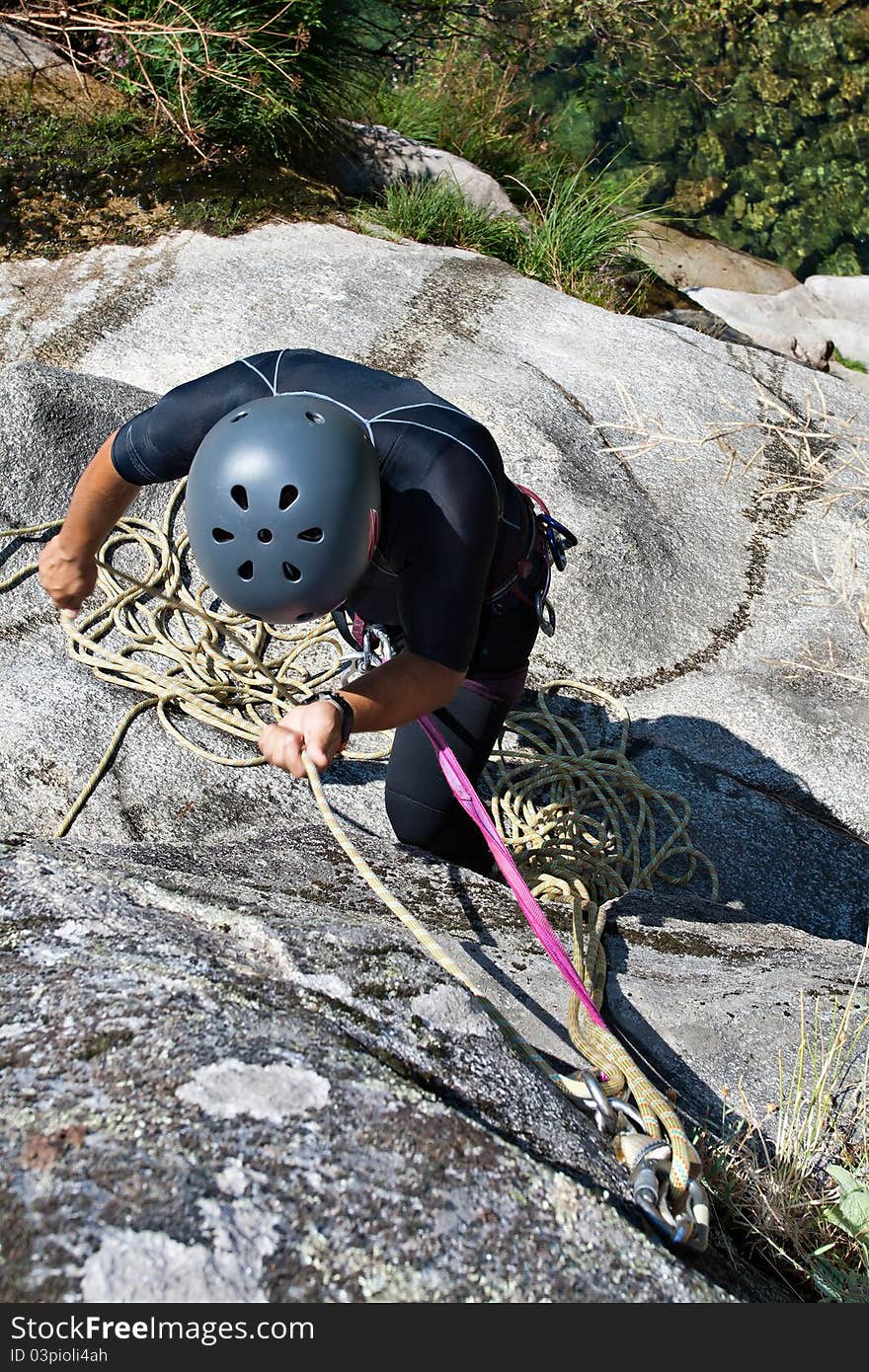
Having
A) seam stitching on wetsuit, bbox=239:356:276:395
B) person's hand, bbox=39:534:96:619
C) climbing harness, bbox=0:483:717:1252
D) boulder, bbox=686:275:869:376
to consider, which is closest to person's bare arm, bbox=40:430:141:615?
person's hand, bbox=39:534:96:619

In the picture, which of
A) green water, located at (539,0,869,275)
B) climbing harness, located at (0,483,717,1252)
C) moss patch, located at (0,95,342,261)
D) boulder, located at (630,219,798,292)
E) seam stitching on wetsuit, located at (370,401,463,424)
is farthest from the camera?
→ green water, located at (539,0,869,275)

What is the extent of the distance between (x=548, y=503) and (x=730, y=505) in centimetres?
88

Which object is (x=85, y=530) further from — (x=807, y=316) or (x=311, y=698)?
(x=807, y=316)

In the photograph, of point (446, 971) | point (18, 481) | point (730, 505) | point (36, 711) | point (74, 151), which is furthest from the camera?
point (74, 151)

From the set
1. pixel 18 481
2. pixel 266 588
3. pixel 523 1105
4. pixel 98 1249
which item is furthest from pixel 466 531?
pixel 18 481

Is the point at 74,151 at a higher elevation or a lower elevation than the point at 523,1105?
higher

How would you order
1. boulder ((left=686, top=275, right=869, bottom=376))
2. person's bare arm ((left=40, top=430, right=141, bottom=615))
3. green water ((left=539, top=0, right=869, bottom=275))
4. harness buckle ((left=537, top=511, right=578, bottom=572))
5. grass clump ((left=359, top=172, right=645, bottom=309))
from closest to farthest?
person's bare arm ((left=40, top=430, right=141, bottom=615)), harness buckle ((left=537, top=511, right=578, bottom=572)), grass clump ((left=359, top=172, right=645, bottom=309)), boulder ((left=686, top=275, right=869, bottom=376)), green water ((left=539, top=0, right=869, bottom=275))

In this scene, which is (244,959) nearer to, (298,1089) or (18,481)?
(298,1089)

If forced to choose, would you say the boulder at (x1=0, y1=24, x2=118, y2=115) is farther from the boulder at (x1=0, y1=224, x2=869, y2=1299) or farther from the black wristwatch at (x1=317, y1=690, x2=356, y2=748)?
the black wristwatch at (x1=317, y1=690, x2=356, y2=748)

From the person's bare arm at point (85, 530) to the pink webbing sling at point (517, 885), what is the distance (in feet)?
2.64

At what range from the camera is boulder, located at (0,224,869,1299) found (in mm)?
1354

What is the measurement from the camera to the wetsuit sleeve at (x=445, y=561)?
6.53ft

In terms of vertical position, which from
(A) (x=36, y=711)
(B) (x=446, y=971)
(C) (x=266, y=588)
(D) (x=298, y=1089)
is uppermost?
(C) (x=266, y=588)

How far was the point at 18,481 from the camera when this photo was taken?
3334 mm
